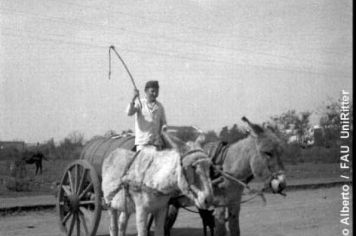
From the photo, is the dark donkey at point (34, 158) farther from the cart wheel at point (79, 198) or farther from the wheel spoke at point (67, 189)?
the wheel spoke at point (67, 189)

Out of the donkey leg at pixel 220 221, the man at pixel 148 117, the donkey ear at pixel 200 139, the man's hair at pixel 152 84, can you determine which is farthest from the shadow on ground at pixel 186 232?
the donkey ear at pixel 200 139

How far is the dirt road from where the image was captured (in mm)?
8734

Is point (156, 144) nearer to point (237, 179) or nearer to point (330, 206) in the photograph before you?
point (237, 179)

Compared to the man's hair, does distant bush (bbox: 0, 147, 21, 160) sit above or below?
below

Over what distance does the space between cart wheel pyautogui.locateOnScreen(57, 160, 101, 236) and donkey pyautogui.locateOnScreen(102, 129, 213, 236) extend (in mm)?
922

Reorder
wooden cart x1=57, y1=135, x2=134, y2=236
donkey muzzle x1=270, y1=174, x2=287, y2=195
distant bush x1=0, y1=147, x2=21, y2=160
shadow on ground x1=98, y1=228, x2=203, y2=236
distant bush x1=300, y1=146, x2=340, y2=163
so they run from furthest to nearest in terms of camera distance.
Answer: distant bush x1=300, y1=146, x2=340, y2=163
distant bush x1=0, y1=147, x2=21, y2=160
shadow on ground x1=98, y1=228, x2=203, y2=236
wooden cart x1=57, y1=135, x2=134, y2=236
donkey muzzle x1=270, y1=174, x2=287, y2=195

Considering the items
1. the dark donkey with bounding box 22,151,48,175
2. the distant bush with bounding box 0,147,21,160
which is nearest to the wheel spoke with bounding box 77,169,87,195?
the dark donkey with bounding box 22,151,48,175

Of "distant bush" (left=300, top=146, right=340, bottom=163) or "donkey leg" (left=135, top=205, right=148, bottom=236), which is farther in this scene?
"distant bush" (left=300, top=146, right=340, bottom=163)

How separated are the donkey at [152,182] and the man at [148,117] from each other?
381mm

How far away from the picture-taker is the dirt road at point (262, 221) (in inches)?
344

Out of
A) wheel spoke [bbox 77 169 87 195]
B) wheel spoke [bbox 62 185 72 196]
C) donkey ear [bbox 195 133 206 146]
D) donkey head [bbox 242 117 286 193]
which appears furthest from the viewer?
wheel spoke [bbox 62 185 72 196]

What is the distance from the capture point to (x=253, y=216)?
10898 mm

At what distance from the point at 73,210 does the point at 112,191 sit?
71.4 inches

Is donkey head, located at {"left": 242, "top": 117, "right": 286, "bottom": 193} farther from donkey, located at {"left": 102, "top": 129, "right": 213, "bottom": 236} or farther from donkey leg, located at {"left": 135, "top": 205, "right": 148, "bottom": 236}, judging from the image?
donkey leg, located at {"left": 135, "top": 205, "right": 148, "bottom": 236}
